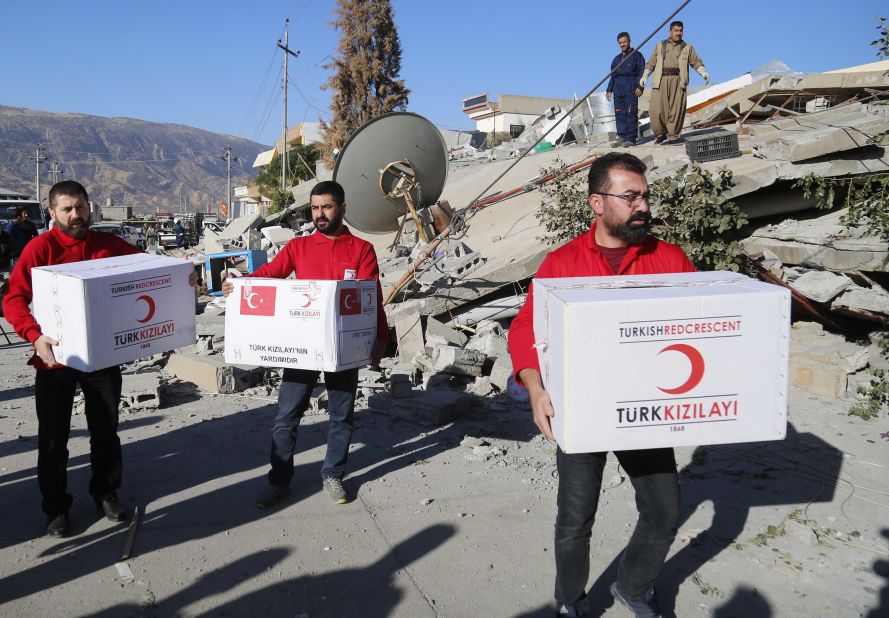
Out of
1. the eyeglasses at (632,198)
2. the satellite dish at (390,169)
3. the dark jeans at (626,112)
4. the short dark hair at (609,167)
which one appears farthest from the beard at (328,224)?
the dark jeans at (626,112)

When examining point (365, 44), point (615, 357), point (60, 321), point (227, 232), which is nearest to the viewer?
point (615, 357)

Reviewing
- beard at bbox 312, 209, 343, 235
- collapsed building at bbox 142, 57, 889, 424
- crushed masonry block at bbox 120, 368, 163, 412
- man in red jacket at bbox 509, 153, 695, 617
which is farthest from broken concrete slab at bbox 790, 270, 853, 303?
crushed masonry block at bbox 120, 368, 163, 412

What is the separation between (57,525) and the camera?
3574 mm

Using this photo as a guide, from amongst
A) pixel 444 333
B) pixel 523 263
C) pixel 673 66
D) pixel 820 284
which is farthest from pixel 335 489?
pixel 673 66

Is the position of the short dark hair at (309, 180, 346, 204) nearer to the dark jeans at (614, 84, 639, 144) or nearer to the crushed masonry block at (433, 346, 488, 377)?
the crushed masonry block at (433, 346, 488, 377)

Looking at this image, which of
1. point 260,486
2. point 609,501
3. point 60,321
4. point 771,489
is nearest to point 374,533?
point 260,486

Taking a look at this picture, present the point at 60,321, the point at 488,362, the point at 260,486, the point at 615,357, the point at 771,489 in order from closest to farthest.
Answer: the point at 615,357 → the point at 60,321 → the point at 771,489 → the point at 260,486 → the point at 488,362

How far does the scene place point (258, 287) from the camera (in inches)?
149

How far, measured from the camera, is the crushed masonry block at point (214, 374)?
21.6 ft

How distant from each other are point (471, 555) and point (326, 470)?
3.70ft

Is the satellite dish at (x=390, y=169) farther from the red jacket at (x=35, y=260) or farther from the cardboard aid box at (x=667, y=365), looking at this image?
the cardboard aid box at (x=667, y=365)

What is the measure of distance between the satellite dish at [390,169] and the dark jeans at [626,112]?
2855 millimetres

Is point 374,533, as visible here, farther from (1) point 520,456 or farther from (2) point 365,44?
(2) point 365,44

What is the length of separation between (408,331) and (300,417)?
3.70m
